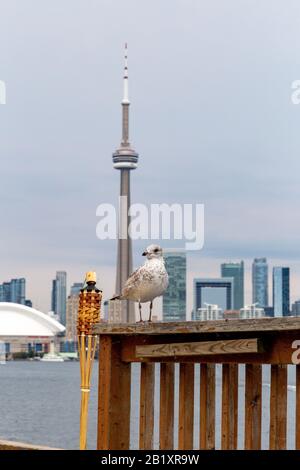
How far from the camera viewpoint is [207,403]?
5.81 meters

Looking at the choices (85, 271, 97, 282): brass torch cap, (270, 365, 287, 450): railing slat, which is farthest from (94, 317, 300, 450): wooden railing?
(85, 271, 97, 282): brass torch cap

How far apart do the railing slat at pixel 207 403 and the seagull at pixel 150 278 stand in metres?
0.56

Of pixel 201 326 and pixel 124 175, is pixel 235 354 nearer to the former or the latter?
pixel 201 326

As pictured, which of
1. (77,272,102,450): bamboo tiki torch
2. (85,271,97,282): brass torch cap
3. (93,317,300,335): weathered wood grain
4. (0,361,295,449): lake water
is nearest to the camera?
(93,317,300,335): weathered wood grain

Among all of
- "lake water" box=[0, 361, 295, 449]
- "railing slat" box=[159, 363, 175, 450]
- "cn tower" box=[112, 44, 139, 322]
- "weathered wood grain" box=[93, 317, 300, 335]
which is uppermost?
"cn tower" box=[112, 44, 139, 322]

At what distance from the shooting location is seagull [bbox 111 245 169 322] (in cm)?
630

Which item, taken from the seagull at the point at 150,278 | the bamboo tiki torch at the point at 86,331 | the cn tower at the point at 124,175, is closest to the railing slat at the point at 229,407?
the seagull at the point at 150,278

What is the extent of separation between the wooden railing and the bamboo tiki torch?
40.9 inches

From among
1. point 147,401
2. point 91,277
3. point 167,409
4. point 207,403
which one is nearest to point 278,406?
point 207,403

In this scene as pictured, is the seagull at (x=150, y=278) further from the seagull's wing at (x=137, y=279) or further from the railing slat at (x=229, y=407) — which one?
the railing slat at (x=229, y=407)

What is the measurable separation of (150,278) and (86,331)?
121cm

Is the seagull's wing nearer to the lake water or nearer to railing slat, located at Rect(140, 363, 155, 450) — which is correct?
railing slat, located at Rect(140, 363, 155, 450)
